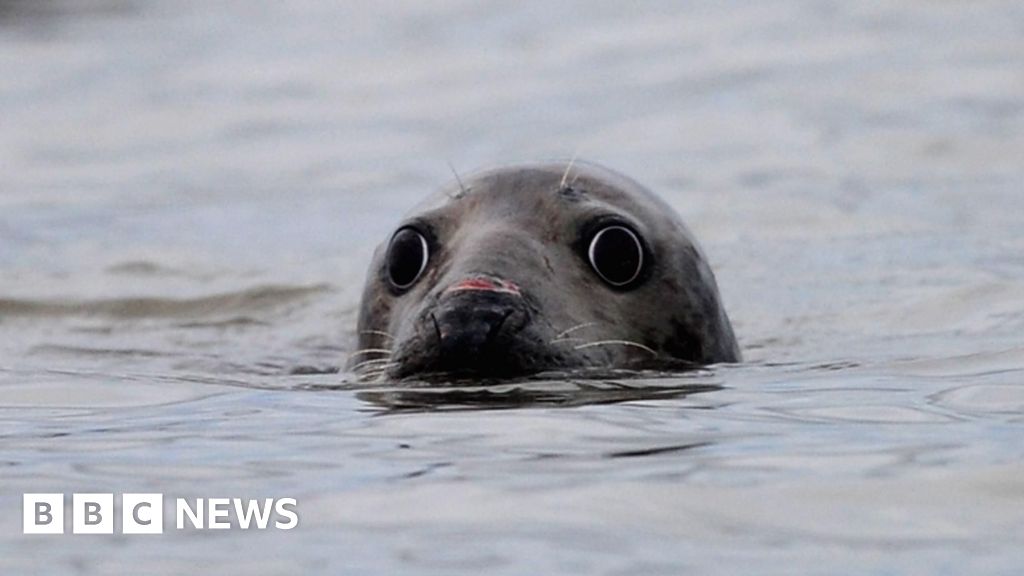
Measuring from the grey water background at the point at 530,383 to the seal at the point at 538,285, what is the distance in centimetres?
12

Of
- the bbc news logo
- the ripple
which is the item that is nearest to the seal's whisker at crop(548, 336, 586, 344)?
the bbc news logo

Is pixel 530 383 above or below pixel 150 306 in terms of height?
below

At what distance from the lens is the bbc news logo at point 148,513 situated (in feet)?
14.4

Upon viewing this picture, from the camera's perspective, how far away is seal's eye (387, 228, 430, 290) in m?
6.50

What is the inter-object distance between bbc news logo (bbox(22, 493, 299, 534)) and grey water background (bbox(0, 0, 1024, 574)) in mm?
56

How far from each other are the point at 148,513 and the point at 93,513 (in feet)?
0.37

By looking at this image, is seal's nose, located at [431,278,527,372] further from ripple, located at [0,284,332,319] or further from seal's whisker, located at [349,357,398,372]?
ripple, located at [0,284,332,319]

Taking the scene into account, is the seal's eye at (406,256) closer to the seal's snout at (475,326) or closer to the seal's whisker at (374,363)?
the seal's whisker at (374,363)

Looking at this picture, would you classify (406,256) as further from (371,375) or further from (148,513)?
(148,513)

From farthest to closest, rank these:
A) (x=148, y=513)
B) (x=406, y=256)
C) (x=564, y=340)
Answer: (x=406, y=256), (x=564, y=340), (x=148, y=513)

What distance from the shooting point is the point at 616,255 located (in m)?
6.41

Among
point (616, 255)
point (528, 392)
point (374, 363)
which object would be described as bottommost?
point (528, 392)

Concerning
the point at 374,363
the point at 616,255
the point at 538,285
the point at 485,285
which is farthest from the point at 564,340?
the point at 374,363

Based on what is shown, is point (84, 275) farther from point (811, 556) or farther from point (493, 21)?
point (493, 21)
